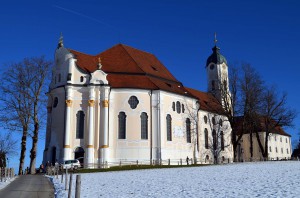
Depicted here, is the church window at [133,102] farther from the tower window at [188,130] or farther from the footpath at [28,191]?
the footpath at [28,191]

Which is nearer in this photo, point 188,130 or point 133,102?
point 133,102

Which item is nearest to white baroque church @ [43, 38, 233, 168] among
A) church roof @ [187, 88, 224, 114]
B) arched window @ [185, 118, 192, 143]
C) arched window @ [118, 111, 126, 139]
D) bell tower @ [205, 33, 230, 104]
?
arched window @ [118, 111, 126, 139]

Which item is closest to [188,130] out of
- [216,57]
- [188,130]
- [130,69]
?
[188,130]

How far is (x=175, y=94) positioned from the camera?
45.9 meters

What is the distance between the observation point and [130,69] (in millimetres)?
46156

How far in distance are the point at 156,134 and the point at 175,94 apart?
6.72 m

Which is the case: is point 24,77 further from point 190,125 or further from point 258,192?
point 258,192

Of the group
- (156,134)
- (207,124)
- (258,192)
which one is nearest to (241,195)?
(258,192)

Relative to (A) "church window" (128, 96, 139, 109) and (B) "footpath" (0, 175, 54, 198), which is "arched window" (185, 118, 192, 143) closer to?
(A) "church window" (128, 96, 139, 109)

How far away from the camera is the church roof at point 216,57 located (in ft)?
228

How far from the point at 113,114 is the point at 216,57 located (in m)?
34.7

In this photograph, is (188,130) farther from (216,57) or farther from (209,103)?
(216,57)

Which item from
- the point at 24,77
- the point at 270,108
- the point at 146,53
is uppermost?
the point at 146,53

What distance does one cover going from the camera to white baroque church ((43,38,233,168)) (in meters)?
40.5
